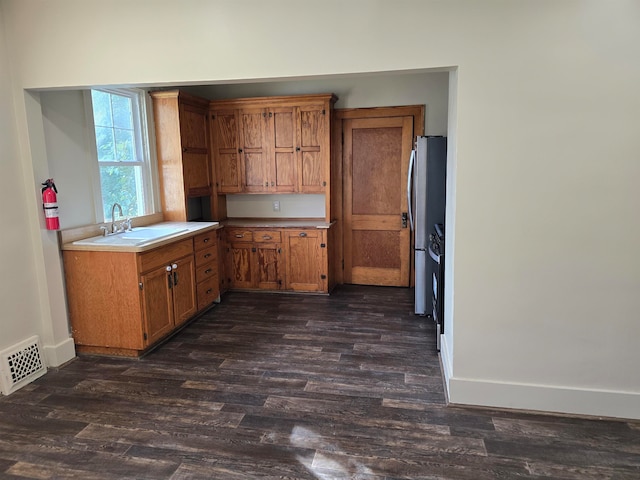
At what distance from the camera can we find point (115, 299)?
332cm

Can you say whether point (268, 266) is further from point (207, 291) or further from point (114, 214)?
point (114, 214)

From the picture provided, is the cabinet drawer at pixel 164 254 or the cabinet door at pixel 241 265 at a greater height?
the cabinet drawer at pixel 164 254

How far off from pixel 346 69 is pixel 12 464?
2.70m

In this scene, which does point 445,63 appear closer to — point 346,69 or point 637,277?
point 346,69

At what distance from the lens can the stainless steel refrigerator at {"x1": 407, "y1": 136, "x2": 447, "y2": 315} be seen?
A: 12.6 ft

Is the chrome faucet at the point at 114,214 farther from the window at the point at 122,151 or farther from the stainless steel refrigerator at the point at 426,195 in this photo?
the stainless steel refrigerator at the point at 426,195

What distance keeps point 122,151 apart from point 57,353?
6.07ft

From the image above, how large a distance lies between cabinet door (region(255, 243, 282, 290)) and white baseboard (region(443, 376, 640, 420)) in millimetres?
2664

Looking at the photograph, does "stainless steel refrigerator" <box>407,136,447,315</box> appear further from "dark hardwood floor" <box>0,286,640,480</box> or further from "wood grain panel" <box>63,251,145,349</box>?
"wood grain panel" <box>63,251,145,349</box>

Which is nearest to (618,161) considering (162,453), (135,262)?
(162,453)

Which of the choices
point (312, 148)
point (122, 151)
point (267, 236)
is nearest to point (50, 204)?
point (122, 151)

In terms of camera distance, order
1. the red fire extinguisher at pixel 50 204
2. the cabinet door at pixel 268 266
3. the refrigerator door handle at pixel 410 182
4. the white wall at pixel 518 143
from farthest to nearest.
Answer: the cabinet door at pixel 268 266 → the refrigerator door handle at pixel 410 182 → the red fire extinguisher at pixel 50 204 → the white wall at pixel 518 143

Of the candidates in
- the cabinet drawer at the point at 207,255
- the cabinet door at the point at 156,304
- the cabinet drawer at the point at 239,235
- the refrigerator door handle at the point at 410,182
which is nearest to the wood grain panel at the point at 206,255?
the cabinet drawer at the point at 207,255

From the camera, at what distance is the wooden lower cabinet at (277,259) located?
4879 millimetres
